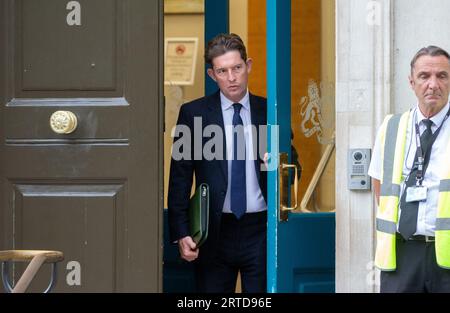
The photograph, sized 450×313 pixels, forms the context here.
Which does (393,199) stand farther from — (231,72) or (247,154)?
(231,72)

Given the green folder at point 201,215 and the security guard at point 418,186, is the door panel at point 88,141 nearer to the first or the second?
the green folder at point 201,215

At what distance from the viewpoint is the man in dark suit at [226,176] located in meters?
7.18

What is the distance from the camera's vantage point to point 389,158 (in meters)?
6.08

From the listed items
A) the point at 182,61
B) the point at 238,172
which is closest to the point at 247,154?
the point at 238,172

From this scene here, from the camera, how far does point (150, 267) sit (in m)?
6.94

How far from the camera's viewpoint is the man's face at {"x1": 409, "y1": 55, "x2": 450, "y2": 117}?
6035 mm

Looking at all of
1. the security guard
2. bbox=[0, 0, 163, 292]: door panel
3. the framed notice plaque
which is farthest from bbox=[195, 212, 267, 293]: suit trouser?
the framed notice plaque

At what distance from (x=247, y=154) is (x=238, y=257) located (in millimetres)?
621

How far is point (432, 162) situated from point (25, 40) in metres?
2.52
